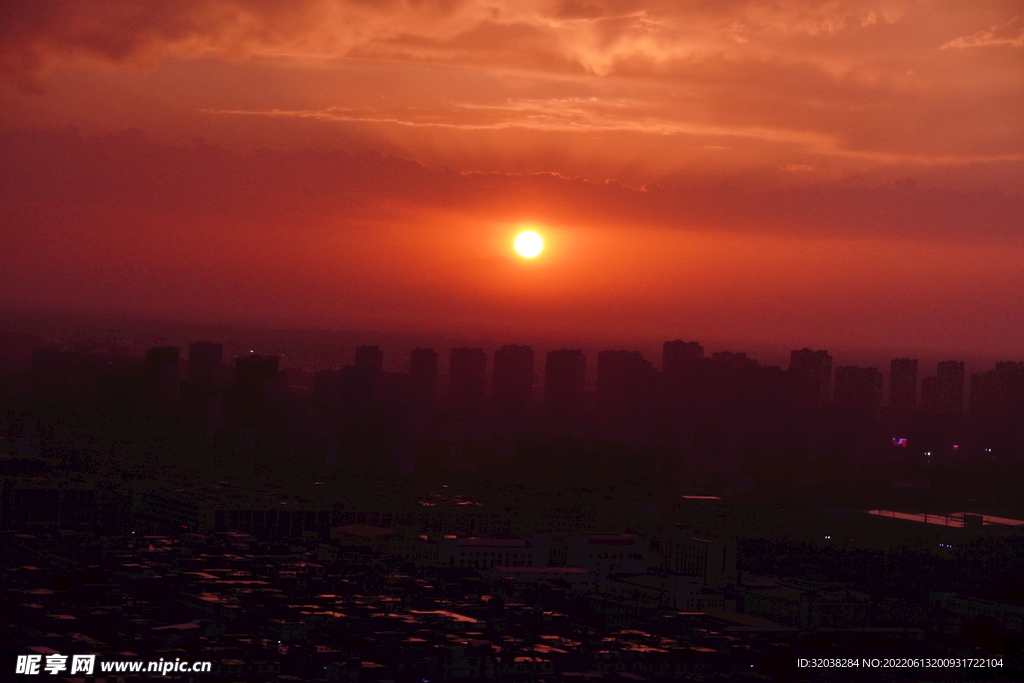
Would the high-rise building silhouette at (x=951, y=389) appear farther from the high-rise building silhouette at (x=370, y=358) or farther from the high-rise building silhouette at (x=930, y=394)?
the high-rise building silhouette at (x=370, y=358)

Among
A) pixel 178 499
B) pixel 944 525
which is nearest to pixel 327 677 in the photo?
pixel 178 499

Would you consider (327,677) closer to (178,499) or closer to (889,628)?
(889,628)

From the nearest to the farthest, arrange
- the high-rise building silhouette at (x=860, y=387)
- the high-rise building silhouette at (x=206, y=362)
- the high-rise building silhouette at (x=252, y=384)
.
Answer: the high-rise building silhouette at (x=252, y=384) < the high-rise building silhouette at (x=206, y=362) < the high-rise building silhouette at (x=860, y=387)

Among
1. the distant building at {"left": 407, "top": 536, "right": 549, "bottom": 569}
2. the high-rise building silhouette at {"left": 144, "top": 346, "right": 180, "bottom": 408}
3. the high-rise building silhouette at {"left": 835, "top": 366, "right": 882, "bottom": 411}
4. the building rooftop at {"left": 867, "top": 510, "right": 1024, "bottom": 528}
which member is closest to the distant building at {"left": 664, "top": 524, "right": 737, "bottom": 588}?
A: the distant building at {"left": 407, "top": 536, "right": 549, "bottom": 569}

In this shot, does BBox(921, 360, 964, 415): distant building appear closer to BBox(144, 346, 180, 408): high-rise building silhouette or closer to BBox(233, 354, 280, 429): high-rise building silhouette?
BBox(233, 354, 280, 429): high-rise building silhouette

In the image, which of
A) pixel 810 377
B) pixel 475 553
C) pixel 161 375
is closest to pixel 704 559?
pixel 475 553

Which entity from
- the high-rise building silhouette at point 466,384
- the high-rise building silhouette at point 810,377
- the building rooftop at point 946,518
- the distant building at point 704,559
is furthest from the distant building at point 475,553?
the high-rise building silhouette at point 810,377
